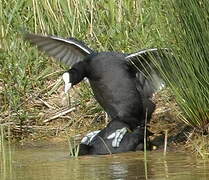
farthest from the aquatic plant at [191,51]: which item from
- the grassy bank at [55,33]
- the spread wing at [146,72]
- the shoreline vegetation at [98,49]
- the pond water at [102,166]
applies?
the grassy bank at [55,33]

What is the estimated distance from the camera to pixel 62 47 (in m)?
8.00

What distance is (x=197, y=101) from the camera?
6.34m

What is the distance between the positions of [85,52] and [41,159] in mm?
1466

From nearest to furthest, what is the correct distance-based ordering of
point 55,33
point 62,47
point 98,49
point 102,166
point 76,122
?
point 102,166 < point 62,47 < point 76,122 < point 98,49 < point 55,33

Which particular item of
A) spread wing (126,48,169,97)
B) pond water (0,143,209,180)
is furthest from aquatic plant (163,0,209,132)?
spread wing (126,48,169,97)

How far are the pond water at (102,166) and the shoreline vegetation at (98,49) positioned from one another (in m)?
0.30

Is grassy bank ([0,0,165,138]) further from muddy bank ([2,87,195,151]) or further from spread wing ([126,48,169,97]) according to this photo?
spread wing ([126,48,169,97])

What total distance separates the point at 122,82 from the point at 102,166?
1.31 metres

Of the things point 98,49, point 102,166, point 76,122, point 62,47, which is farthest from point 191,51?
point 98,49

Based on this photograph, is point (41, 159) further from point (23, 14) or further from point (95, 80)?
point (23, 14)

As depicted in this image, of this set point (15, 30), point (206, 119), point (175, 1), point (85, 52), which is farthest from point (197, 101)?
point (15, 30)

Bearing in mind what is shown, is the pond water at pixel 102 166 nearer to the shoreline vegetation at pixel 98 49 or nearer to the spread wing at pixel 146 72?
the shoreline vegetation at pixel 98 49

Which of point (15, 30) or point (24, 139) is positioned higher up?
point (15, 30)

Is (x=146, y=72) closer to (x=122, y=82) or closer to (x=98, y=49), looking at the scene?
(x=122, y=82)
